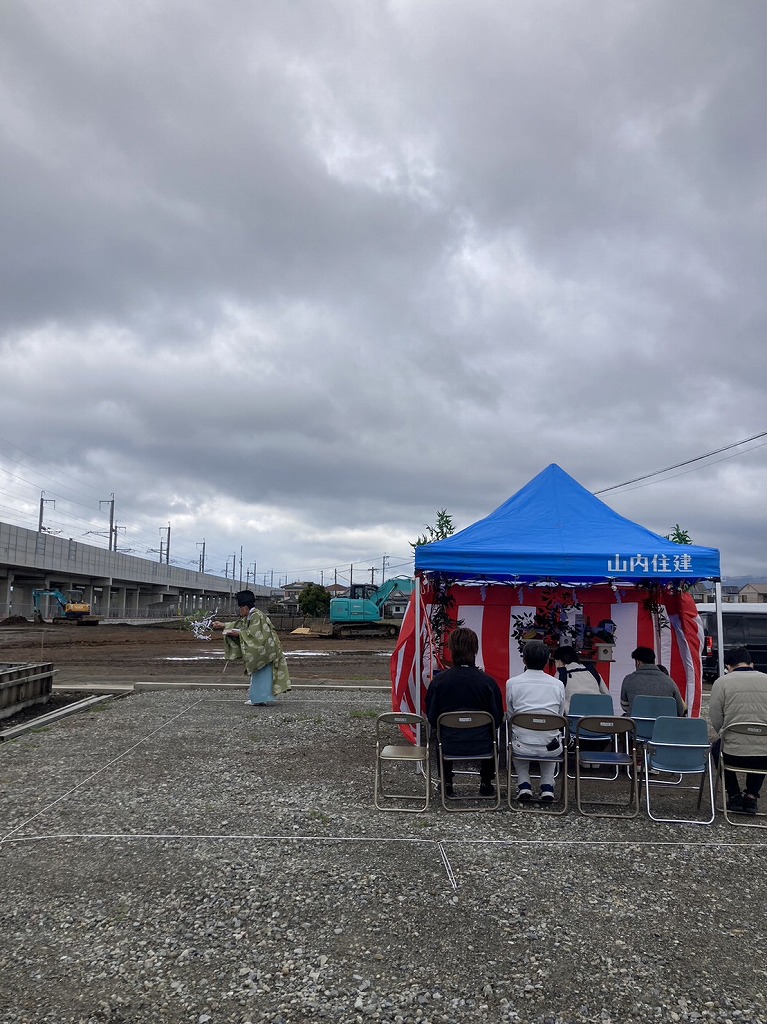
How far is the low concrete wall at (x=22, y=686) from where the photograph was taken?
10953 mm

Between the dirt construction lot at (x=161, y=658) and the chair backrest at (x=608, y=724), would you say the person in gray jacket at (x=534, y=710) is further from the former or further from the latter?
the dirt construction lot at (x=161, y=658)

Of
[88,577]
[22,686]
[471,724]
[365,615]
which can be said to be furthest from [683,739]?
[88,577]

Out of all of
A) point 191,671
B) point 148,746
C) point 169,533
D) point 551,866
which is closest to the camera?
point 551,866

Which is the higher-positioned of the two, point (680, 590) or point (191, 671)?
point (680, 590)

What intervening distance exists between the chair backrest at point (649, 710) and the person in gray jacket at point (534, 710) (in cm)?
104

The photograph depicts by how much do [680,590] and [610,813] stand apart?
13.4ft

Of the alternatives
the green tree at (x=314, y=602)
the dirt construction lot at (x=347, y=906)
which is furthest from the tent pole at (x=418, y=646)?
the green tree at (x=314, y=602)

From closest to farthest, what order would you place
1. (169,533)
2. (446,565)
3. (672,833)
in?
(672,833) → (446,565) → (169,533)

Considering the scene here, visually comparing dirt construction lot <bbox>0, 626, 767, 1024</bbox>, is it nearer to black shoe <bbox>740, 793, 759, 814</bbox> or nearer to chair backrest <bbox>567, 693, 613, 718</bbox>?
black shoe <bbox>740, 793, 759, 814</bbox>

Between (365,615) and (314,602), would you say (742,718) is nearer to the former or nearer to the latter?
(365,615)

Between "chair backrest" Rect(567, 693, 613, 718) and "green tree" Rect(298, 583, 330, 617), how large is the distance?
58870 mm

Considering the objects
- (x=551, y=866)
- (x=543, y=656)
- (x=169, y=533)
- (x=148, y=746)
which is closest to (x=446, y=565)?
(x=543, y=656)

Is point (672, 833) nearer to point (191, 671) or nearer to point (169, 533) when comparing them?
point (191, 671)

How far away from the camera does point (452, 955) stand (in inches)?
141
